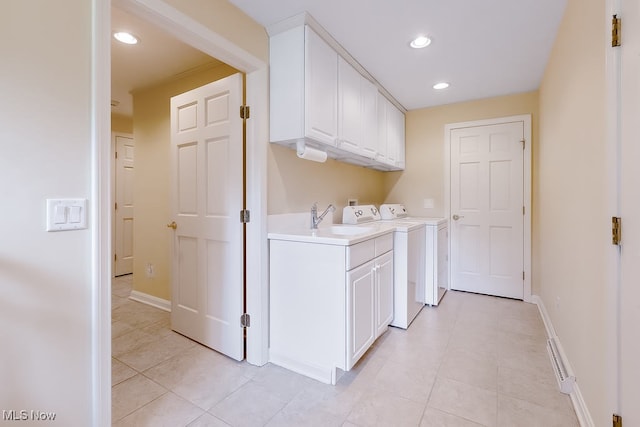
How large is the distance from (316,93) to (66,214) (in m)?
1.56

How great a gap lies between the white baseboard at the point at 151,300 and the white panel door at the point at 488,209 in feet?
11.1

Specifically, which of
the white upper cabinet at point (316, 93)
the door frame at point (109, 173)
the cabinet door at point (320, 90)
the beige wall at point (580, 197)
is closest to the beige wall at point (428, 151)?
the beige wall at point (580, 197)

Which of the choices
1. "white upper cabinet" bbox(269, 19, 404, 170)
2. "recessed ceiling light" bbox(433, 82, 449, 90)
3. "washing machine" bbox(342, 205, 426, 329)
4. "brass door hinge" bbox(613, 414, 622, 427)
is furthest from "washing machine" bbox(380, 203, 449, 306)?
Result: "brass door hinge" bbox(613, 414, 622, 427)

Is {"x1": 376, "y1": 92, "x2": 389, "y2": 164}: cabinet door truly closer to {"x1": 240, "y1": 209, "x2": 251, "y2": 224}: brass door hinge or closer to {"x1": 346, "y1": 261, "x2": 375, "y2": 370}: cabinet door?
{"x1": 346, "y1": 261, "x2": 375, "y2": 370}: cabinet door

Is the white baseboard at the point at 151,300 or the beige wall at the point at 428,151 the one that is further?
the beige wall at the point at 428,151

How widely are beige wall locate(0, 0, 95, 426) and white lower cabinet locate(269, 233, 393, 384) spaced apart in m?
1.05

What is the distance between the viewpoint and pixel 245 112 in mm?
2006

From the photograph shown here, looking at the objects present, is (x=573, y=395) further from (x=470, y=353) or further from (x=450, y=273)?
(x=450, y=273)

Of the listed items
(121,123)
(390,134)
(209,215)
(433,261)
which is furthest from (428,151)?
(121,123)

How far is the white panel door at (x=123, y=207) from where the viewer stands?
4219 millimetres

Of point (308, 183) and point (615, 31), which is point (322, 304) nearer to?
point (308, 183)

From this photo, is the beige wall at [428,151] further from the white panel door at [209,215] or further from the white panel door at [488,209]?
the white panel door at [209,215]

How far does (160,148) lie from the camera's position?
3.01 m

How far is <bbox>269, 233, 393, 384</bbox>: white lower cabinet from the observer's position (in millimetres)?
1724
